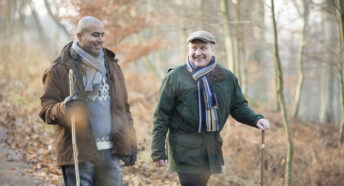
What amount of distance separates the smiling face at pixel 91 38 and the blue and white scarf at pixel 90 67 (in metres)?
0.06

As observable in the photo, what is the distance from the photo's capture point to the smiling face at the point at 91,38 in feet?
10.3

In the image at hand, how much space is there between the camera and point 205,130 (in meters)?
3.36

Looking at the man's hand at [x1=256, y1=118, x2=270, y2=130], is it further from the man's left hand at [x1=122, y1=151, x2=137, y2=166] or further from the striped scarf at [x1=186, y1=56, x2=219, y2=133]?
the man's left hand at [x1=122, y1=151, x2=137, y2=166]

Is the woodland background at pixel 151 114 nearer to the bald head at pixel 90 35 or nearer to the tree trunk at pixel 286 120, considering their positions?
the tree trunk at pixel 286 120

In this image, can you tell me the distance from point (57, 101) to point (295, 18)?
903 centimetres

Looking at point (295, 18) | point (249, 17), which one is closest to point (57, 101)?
point (295, 18)

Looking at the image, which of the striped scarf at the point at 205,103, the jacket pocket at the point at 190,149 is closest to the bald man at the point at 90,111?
the jacket pocket at the point at 190,149

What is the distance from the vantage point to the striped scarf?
131 inches

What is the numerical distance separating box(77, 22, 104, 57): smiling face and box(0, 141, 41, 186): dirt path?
9.59 feet

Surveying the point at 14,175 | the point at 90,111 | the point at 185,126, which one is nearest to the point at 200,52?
the point at 185,126

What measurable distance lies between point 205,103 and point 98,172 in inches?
46.6

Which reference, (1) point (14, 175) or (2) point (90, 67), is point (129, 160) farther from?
(1) point (14, 175)

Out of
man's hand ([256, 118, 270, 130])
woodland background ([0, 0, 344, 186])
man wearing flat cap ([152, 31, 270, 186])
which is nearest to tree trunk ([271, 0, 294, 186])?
woodland background ([0, 0, 344, 186])

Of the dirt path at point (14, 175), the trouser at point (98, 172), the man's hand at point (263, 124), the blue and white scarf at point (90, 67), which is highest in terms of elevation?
the blue and white scarf at point (90, 67)
